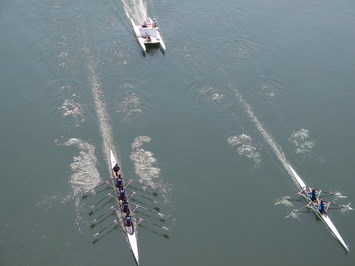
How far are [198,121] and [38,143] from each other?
14.0 meters

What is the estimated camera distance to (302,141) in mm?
37750

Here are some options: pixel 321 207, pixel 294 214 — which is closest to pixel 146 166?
pixel 294 214

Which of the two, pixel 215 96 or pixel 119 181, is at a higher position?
pixel 215 96

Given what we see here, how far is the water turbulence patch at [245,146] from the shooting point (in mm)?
36000

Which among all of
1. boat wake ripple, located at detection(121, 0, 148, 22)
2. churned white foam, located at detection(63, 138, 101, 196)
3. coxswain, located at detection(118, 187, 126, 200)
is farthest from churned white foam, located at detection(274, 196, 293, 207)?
boat wake ripple, located at detection(121, 0, 148, 22)

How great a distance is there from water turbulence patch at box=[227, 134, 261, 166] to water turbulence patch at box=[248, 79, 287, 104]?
222 inches

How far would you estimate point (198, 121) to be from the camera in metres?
39.2

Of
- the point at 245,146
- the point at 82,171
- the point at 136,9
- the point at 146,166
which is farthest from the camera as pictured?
the point at 136,9

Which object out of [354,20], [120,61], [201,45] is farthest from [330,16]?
[120,61]

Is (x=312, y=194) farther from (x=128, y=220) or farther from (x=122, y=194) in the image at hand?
(x=122, y=194)

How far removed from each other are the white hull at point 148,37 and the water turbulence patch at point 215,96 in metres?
7.58

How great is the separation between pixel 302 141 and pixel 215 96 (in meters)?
9.25

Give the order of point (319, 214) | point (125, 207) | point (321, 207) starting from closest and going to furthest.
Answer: point (125, 207)
point (321, 207)
point (319, 214)

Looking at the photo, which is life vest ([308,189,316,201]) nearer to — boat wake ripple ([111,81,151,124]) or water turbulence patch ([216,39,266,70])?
boat wake ripple ([111,81,151,124])
